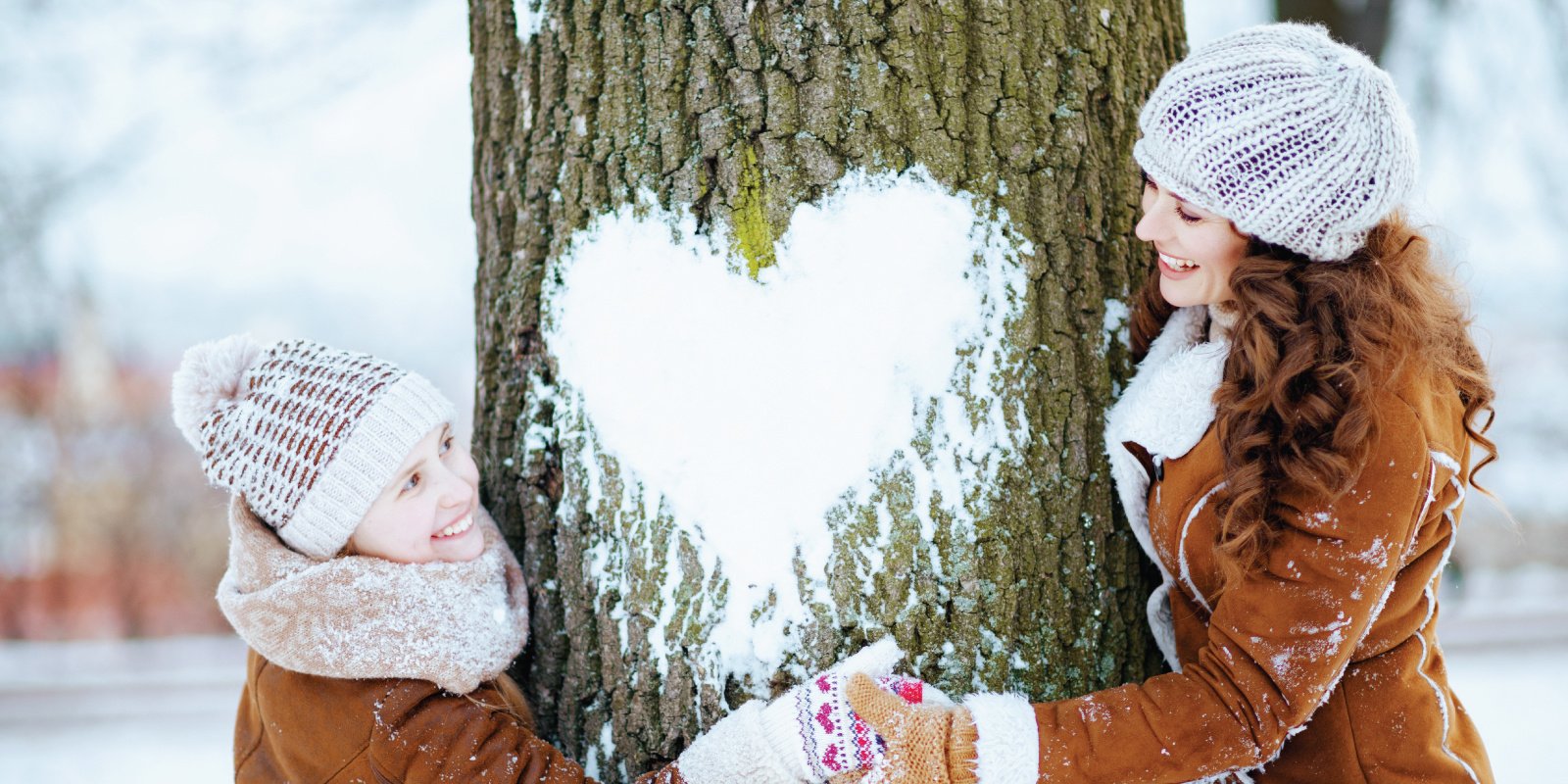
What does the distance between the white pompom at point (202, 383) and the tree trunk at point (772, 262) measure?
1.71 ft

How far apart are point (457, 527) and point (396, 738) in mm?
366

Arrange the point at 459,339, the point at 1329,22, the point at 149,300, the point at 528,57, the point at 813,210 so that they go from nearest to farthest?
the point at 813,210
the point at 528,57
the point at 1329,22
the point at 149,300
the point at 459,339

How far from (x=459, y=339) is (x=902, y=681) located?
812cm

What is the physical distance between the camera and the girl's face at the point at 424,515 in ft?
5.93

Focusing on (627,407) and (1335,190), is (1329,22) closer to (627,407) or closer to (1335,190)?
(1335,190)

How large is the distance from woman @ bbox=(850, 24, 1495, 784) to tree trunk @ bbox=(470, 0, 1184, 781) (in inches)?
7.5

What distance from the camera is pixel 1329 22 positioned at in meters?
5.33

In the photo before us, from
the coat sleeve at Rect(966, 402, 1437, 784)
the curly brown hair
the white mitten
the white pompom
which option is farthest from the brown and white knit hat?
the curly brown hair

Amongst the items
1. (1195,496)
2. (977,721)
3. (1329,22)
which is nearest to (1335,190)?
(1195,496)

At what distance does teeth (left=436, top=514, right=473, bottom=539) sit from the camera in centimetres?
186

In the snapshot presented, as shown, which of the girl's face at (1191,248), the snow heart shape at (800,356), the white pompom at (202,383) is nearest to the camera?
the girl's face at (1191,248)

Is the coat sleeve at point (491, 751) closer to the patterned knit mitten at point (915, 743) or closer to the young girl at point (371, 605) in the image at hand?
the young girl at point (371, 605)

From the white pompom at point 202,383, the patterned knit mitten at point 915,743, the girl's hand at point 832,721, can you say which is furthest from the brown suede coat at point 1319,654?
the white pompom at point 202,383

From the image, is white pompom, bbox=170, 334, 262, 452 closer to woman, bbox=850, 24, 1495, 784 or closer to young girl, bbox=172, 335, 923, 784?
young girl, bbox=172, 335, 923, 784
